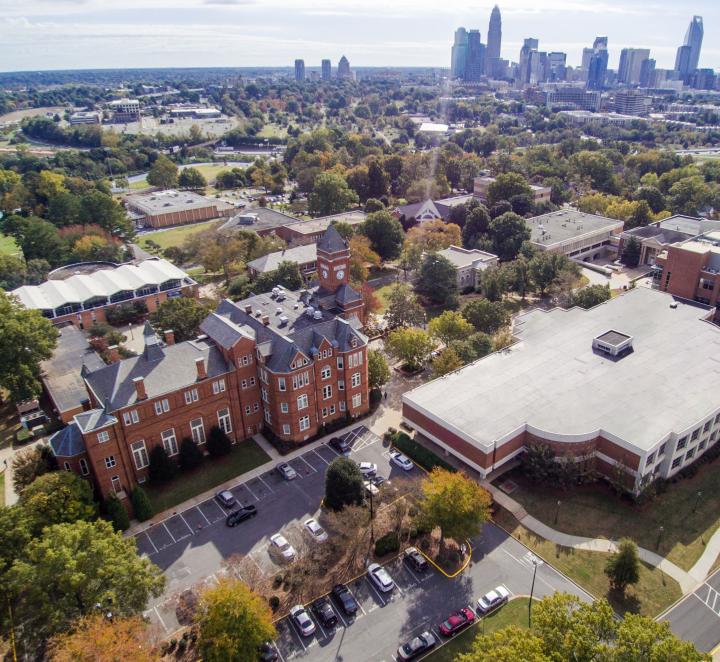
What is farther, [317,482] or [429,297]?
[429,297]

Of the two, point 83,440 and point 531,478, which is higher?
point 83,440

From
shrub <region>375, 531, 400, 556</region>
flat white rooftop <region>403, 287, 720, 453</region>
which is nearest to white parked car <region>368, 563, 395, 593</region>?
shrub <region>375, 531, 400, 556</region>

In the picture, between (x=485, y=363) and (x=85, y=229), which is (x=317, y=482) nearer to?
(x=485, y=363)

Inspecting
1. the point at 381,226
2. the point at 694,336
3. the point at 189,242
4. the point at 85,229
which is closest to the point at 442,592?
the point at 694,336

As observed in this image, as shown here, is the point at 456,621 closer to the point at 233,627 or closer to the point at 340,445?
the point at 233,627

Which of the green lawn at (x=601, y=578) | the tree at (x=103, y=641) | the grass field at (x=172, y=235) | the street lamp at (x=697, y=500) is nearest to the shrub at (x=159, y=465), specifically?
the tree at (x=103, y=641)

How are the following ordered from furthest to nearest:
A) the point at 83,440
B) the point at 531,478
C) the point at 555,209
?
the point at 555,209, the point at 531,478, the point at 83,440
